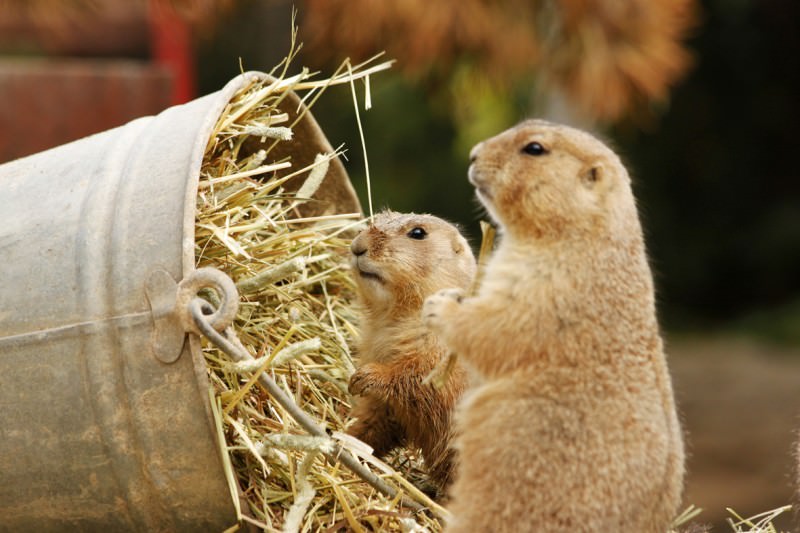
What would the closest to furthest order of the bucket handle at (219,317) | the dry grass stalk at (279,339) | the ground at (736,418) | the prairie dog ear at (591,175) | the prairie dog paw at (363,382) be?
1. the bucket handle at (219,317)
2. the prairie dog ear at (591,175)
3. the dry grass stalk at (279,339)
4. the prairie dog paw at (363,382)
5. the ground at (736,418)

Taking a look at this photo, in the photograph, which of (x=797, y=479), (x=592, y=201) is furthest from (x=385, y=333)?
(x=797, y=479)

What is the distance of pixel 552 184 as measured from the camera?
8.84ft

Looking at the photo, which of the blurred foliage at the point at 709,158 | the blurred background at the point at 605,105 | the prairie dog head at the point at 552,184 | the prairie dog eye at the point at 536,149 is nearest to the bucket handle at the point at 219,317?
the prairie dog head at the point at 552,184

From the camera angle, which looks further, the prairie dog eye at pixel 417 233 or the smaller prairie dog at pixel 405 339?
the prairie dog eye at pixel 417 233

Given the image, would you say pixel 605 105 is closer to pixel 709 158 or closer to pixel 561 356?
pixel 561 356

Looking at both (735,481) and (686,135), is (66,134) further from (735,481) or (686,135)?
(686,135)

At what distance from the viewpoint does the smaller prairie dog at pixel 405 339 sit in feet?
10.6

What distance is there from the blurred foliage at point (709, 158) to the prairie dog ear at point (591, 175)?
9.59 metres

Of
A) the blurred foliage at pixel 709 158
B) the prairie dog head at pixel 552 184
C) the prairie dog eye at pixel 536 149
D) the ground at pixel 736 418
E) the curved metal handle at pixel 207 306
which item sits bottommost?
the ground at pixel 736 418

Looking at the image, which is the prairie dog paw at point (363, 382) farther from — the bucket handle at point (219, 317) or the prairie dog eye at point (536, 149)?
the prairie dog eye at point (536, 149)

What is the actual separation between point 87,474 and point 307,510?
56cm

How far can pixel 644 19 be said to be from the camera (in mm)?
7094

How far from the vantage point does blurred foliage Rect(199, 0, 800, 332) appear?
12.5 meters

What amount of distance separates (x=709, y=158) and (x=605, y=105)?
6.66 metres
